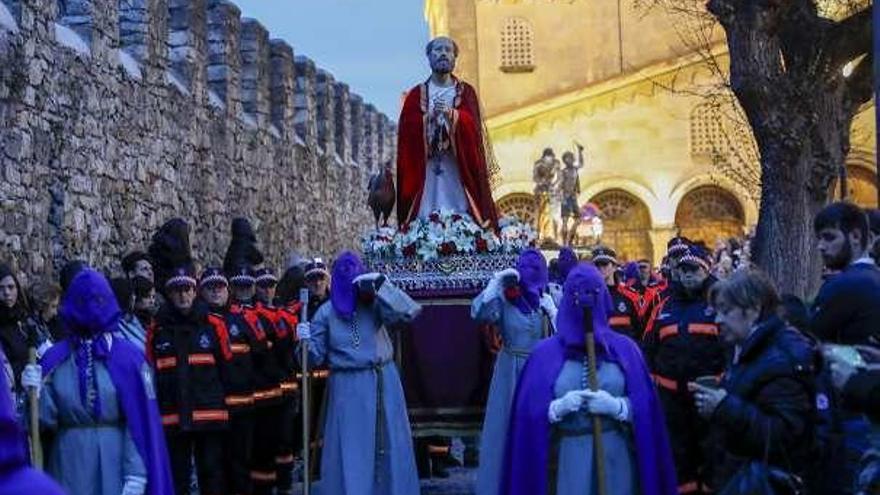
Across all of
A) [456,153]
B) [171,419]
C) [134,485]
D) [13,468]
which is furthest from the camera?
[456,153]

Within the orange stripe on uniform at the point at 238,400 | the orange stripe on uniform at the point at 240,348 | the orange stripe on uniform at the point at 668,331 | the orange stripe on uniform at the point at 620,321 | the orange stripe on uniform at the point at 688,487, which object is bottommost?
the orange stripe on uniform at the point at 688,487

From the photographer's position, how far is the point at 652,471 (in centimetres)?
725

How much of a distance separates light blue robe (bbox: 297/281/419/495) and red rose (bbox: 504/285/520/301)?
742mm

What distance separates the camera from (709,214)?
44125mm

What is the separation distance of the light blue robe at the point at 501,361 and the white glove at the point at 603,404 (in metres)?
2.88

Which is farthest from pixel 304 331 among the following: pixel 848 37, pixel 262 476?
pixel 848 37

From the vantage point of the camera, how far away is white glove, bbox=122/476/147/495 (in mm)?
7141

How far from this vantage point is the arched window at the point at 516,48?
48375mm

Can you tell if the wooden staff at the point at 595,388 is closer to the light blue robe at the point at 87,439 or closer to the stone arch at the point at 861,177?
the light blue robe at the point at 87,439

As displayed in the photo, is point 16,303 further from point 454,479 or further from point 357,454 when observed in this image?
point 454,479

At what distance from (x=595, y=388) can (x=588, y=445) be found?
33 centimetres

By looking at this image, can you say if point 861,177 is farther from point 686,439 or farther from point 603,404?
point 603,404

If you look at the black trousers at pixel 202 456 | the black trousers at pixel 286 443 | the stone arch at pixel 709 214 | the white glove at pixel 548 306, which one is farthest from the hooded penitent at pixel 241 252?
the stone arch at pixel 709 214

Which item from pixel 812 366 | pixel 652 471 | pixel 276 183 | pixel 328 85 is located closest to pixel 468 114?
pixel 652 471
